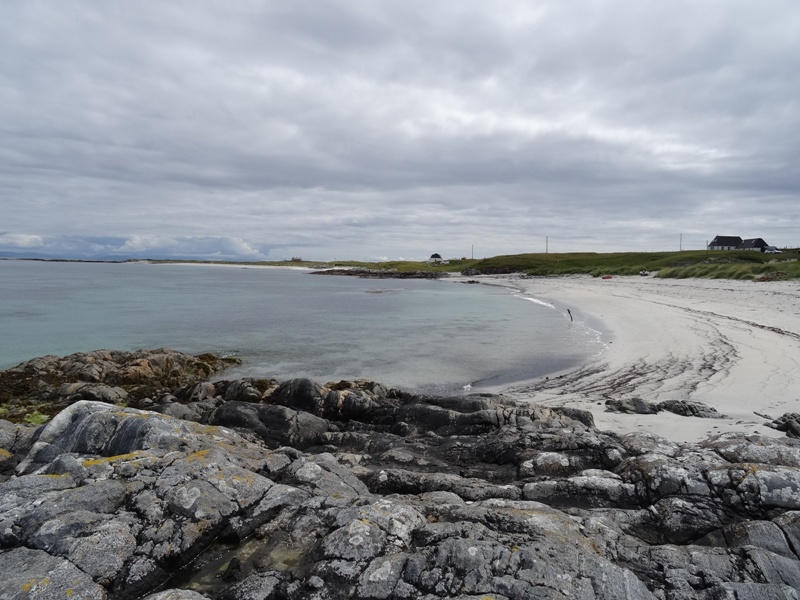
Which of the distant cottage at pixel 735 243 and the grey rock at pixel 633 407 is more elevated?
the distant cottage at pixel 735 243

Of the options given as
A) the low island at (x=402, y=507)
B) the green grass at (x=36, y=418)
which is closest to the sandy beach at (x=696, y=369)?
the low island at (x=402, y=507)

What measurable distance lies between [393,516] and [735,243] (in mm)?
157679

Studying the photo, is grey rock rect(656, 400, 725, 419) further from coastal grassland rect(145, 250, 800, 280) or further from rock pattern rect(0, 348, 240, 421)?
coastal grassland rect(145, 250, 800, 280)

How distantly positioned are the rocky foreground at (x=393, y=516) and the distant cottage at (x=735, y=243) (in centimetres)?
14636

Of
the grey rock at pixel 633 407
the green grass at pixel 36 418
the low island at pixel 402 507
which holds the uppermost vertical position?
the low island at pixel 402 507

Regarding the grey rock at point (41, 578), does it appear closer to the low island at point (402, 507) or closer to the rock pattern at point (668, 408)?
the low island at point (402, 507)

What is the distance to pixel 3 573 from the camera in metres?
3.72

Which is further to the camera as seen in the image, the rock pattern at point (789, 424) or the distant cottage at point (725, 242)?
the distant cottage at point (725, 242)

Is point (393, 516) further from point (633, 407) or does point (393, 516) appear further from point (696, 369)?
point (696, 369)

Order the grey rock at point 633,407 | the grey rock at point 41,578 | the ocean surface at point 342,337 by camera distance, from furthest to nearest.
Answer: the ocean surface at point 342,337 → the grey rock at point 633,407 → the grey rock at point 41,578

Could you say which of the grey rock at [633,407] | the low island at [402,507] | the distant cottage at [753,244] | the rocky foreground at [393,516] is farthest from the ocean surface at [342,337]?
the distant cottage at [753,244]

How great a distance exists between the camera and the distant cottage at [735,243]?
4784 inches

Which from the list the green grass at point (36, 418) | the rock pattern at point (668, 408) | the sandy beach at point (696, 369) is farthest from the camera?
the green grass at point (36, 418)

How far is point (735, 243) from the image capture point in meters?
128
